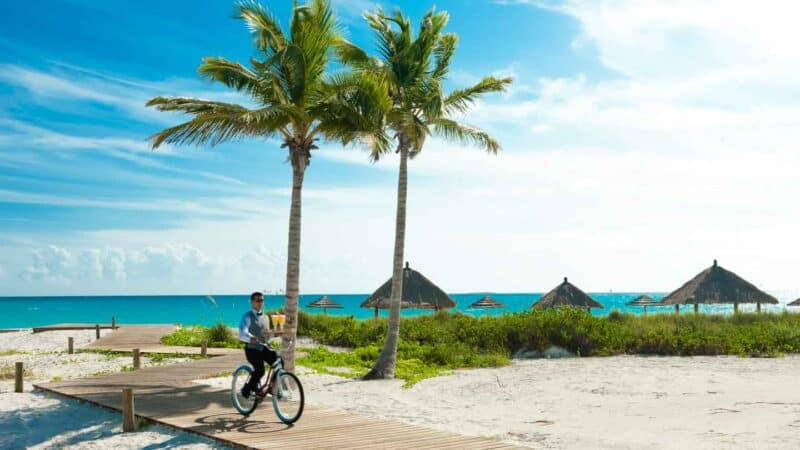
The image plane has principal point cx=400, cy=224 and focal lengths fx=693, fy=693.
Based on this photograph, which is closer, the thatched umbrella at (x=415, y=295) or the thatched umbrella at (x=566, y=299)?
the thatched umbrella at (x=415, y=295)

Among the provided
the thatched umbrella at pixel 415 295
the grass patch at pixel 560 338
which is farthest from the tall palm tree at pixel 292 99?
the thatched umbrella at pixel 415 295

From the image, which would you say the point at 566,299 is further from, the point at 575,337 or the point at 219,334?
the point at 219,334

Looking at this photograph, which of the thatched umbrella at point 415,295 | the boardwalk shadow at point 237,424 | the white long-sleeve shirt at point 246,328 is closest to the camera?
the boardwalk shadow at point 237,424

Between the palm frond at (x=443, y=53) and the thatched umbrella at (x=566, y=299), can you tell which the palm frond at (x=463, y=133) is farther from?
the thatched umbrella at (x=566, y=299)

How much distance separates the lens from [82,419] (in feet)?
38.6

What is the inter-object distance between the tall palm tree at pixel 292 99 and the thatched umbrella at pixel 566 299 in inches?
726

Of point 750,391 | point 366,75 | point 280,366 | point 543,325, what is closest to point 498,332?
point 543,325

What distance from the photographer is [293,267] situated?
14.9 metres

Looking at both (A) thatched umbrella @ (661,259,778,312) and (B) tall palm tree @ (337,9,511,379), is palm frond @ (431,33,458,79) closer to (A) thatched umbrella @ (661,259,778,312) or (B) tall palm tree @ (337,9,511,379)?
(B) tall palm tree @ (337,9,511,379)

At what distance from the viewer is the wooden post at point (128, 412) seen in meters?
10.6

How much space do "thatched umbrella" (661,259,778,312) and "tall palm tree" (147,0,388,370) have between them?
2230 cm

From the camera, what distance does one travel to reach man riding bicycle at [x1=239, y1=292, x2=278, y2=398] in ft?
33.6

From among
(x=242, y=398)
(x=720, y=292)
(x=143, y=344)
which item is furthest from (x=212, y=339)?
(x=720, y=292)

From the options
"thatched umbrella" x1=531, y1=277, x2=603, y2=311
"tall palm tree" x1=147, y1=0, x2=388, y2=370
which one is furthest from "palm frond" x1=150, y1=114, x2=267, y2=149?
"thatched umbrella" x1=531, y1=277, x2=603, y2=311
